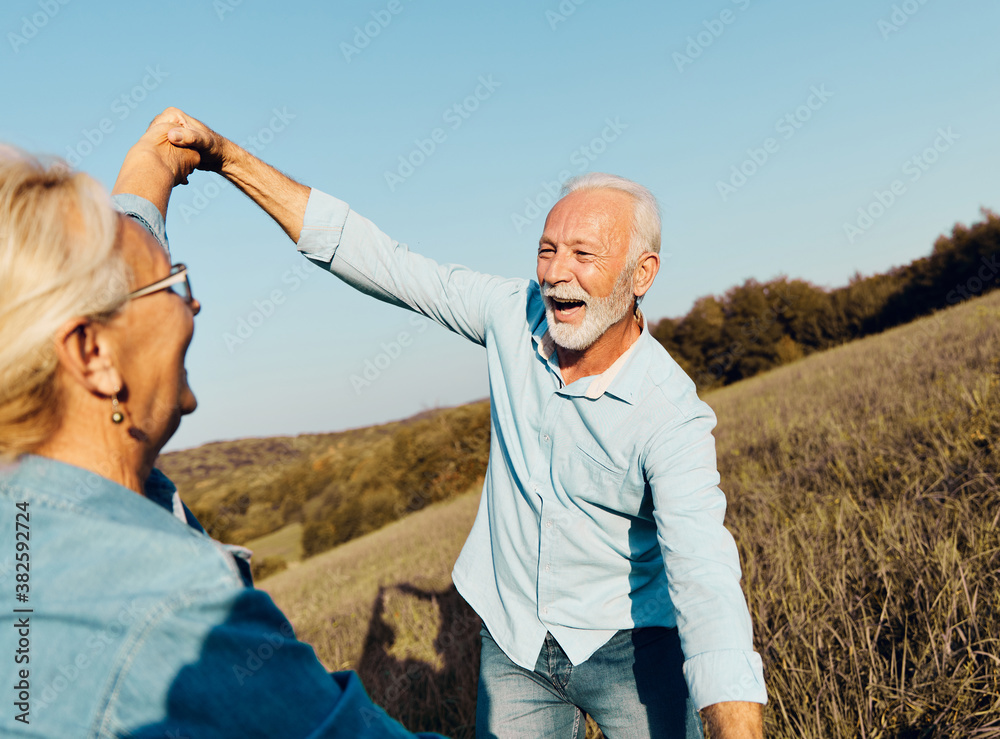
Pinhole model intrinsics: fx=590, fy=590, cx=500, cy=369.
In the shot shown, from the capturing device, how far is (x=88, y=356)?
940 millimetres

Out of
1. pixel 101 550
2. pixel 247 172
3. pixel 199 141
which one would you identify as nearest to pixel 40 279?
pixel 101 550

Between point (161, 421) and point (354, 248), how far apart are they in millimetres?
1541

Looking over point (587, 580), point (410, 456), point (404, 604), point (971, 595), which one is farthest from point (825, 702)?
point (410, 456)

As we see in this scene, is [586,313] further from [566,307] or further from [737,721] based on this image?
[737,721]

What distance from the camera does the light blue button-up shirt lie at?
1686mm

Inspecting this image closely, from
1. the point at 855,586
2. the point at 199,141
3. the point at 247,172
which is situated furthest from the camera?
the point at 855,586

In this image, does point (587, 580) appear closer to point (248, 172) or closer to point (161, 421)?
point (161, 421)

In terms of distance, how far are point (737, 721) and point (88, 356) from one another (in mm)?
1623

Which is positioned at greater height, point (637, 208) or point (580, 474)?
point (637, 208)

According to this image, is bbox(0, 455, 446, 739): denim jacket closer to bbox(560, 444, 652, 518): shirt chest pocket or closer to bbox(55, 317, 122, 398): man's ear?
bbox(55, 317, 122, 398): man's ear

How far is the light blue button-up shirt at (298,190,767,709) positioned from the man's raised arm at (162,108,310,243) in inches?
3.1

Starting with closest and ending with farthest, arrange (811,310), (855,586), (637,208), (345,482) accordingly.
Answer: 1. (637,208)
2. (855,586)
3. (811,310)
4. (345,482)

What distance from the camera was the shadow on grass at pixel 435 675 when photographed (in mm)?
3424

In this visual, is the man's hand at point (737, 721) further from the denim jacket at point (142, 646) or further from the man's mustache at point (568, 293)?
the man's mustache at point (568, 293)
